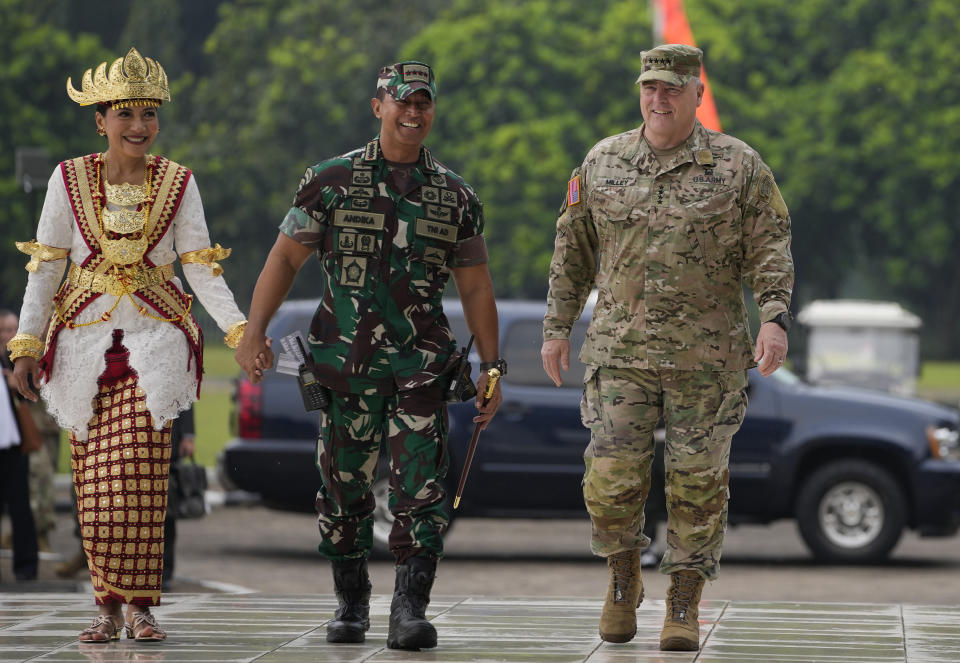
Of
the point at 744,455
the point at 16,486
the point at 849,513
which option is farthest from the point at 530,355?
the point at 16,486

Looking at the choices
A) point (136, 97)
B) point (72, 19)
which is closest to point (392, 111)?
point (136, 97)

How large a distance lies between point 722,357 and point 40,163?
1141 centimetres

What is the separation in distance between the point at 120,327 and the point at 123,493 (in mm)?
558

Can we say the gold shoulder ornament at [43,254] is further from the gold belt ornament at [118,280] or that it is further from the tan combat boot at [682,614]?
the tan combat boot at [682,614]

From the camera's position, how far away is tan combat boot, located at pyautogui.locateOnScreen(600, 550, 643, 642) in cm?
600

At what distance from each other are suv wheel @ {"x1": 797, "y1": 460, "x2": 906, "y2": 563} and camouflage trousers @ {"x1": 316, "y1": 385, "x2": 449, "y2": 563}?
7.20 meters

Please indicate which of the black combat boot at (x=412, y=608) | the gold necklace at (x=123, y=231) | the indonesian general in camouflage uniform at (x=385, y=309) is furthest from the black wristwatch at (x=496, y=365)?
the gold necklace at (x=123, y=231)

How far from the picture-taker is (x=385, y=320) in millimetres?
5980

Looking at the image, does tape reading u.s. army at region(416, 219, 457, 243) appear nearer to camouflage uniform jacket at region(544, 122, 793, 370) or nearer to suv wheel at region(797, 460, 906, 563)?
camouflage uniform jacket at region(544, 122, 793, 370)

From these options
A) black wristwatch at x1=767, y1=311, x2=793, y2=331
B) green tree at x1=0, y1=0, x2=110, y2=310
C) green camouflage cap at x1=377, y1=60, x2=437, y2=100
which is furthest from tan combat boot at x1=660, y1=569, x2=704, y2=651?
green tree at x1=0, y1=0, x2=110, y2=310

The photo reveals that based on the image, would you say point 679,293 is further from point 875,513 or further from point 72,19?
point 72,19

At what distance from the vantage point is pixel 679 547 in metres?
6.04

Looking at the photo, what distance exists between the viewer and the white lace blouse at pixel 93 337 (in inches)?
240

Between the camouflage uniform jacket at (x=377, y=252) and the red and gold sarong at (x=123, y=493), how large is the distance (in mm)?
628
